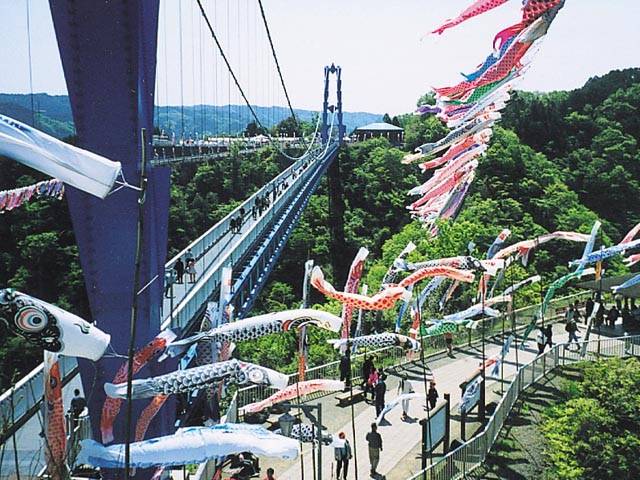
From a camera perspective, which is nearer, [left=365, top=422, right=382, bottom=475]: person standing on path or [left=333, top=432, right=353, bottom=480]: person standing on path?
[left=333, top=432, right=353, bottom=480]: person standing on path

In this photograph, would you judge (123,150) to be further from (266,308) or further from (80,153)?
(266,308)

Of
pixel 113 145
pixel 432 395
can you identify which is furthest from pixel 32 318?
pixel 432 395

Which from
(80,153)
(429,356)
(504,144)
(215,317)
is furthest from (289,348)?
(504,144)

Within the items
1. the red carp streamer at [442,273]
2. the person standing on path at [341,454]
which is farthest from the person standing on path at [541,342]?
A: the person standing on path at [341,454]

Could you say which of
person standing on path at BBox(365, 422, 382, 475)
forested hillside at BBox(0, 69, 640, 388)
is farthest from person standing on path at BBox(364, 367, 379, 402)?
forested hillside at BBox(0, 69, 640, 388)

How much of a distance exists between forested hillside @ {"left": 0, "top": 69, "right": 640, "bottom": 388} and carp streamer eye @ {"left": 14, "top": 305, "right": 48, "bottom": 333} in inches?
377

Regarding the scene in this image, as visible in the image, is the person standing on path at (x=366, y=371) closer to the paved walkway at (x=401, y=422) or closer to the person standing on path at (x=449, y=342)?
the paved walkway at (x=401, y=422)

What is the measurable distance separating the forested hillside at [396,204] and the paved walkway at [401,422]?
3.47 metres

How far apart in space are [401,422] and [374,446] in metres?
2.27

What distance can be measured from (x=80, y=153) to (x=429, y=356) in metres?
12.6

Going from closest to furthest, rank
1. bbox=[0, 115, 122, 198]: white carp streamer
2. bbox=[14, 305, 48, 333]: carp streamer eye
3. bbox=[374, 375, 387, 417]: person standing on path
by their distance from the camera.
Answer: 1. bbox=[0, 115, 122, 198]: white carp streamer
2. bbox=[14, 305, 48, 333]: carp streamer eye
3. bbox=[374, 375, 387, 417]: person standing on path

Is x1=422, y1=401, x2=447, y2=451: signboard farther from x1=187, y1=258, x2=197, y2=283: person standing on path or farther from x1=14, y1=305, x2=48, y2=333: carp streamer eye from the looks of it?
x1=187, y1=258, x2=197, y2=283: person standing on path

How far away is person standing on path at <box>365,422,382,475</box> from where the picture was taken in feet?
35.4

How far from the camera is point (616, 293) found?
19.3m
